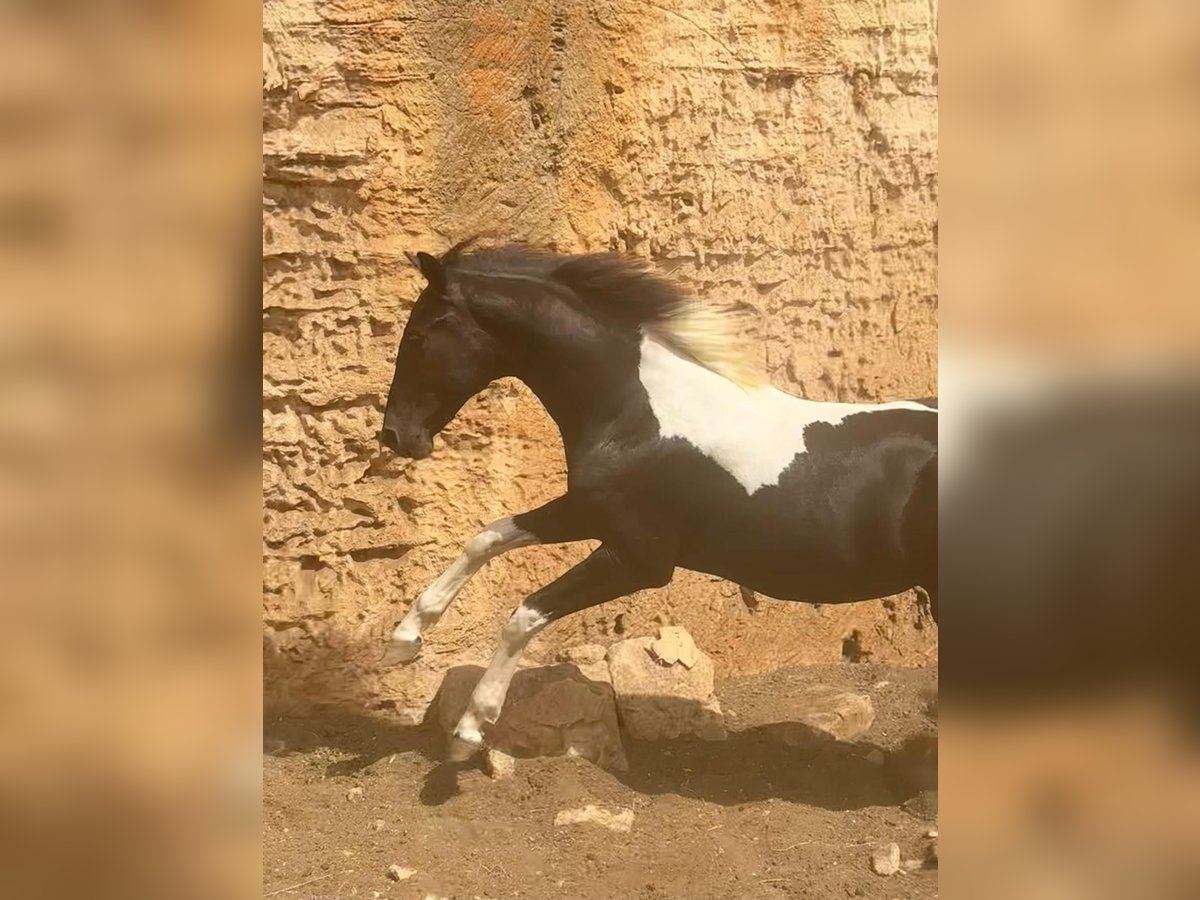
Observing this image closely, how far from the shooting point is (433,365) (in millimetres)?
3037

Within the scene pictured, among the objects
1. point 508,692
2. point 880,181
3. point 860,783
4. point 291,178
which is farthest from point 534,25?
point 860,783

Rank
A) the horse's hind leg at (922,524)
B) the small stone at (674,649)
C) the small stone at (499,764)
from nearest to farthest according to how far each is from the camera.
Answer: the horse's hind leg at (922,524)
the small stone at (499,764)
the small stone at (674,649)

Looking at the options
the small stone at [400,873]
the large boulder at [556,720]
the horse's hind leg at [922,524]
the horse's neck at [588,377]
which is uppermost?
the horse's neck at [588,377]

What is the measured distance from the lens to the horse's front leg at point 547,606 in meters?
3.01

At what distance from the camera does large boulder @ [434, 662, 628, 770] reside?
3.22m

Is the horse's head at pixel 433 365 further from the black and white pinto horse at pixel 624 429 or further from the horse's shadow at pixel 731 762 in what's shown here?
the horse's shadow at pixel 731 762

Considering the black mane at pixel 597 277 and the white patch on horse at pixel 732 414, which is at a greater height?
the black mane at pixel 597 277

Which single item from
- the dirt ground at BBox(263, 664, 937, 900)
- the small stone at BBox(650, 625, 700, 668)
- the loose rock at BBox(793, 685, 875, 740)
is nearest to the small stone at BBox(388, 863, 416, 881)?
the dirt ground at BBox(263, 664, 937, 900)

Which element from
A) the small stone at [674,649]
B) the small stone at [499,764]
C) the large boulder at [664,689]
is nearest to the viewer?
the small stone at [499,764]

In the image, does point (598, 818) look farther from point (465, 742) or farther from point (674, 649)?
point (674, 649)

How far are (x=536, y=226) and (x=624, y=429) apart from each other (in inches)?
33.1

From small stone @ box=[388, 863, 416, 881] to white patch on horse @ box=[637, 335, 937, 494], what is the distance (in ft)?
3.83
